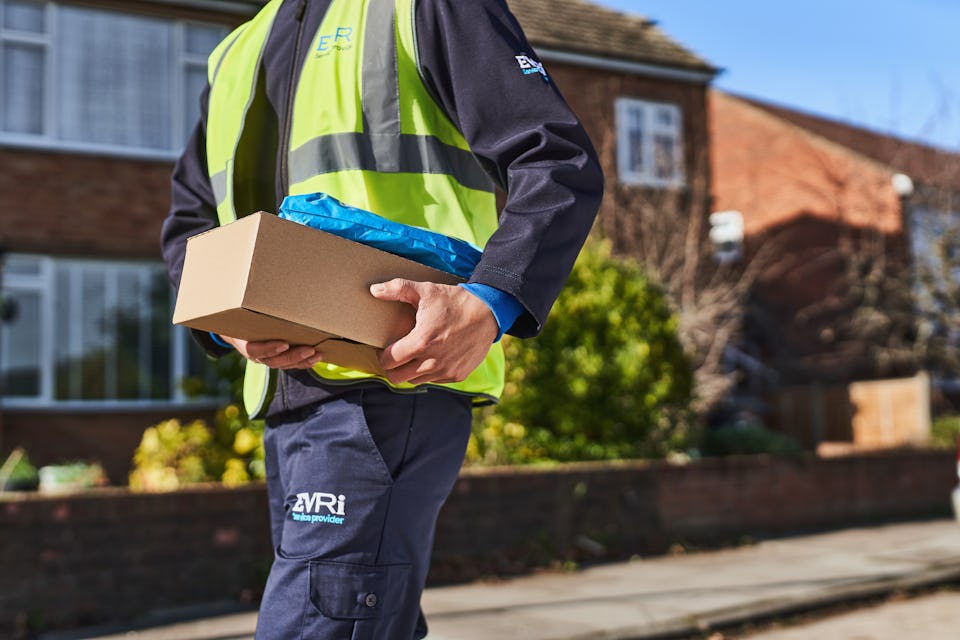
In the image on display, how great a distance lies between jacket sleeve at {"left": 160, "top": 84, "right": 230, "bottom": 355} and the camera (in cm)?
230

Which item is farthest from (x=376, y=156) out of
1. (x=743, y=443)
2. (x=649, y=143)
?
(x=649, y=143)

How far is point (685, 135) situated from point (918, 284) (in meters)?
4.45

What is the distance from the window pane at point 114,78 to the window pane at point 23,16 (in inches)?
10.0

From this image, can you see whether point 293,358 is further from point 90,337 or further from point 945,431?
point 945,431

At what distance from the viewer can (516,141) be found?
1858 millimetres

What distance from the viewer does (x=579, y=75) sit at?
52.1 feet

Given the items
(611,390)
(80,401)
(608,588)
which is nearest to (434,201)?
(608,588)

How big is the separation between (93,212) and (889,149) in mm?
14957

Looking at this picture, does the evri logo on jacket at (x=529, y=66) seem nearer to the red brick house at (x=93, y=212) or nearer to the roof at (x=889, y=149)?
the red brick house at (x=93, y=212)

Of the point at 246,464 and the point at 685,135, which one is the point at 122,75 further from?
the point at 685,135

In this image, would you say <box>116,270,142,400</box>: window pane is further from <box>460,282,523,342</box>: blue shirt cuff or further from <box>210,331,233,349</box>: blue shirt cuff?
<box>460,282,523,342</box>: blue shirt cuff

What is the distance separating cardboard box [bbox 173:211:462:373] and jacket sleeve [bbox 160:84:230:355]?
1.71ft

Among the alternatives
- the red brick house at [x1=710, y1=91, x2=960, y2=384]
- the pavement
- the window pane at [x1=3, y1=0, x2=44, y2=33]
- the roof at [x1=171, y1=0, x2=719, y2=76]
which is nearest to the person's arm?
the pavement

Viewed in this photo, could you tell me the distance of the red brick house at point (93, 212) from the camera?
39.6 ft
